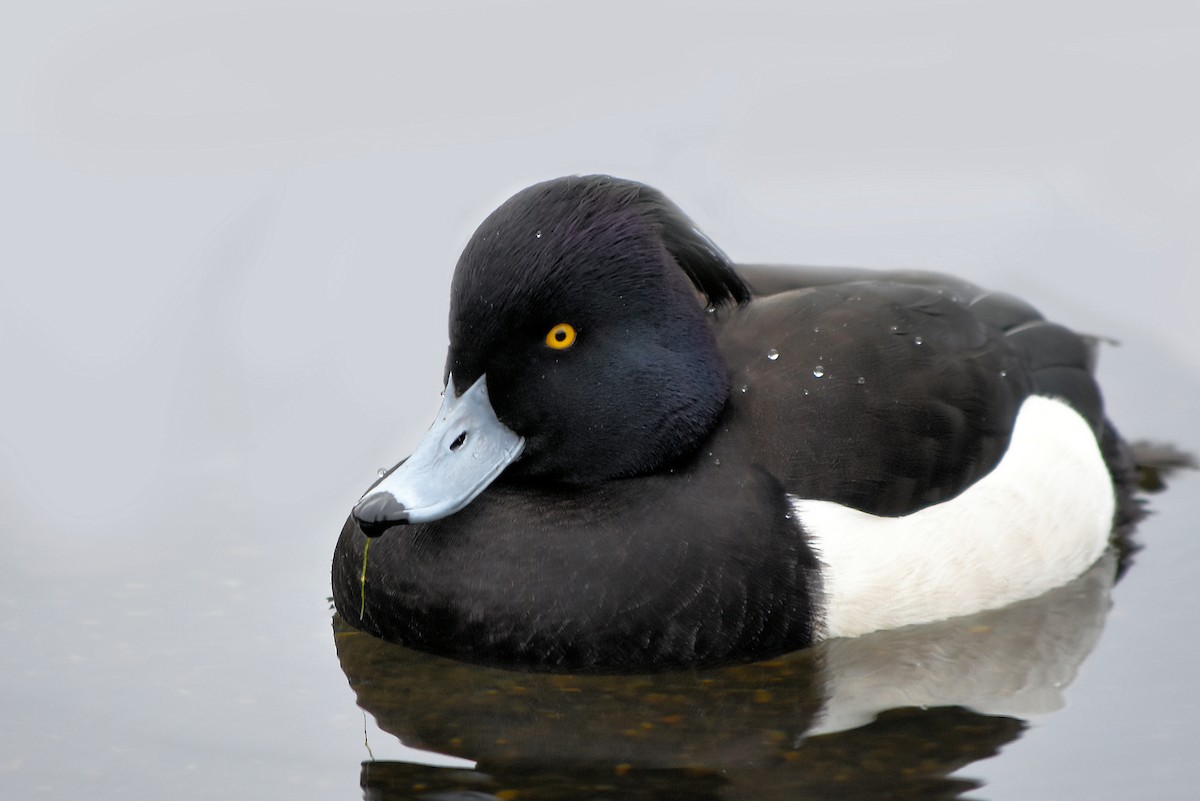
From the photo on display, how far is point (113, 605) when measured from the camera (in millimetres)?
6027

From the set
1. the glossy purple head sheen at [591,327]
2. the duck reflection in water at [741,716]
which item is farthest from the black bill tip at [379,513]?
the duck reflection in water at [741,716]

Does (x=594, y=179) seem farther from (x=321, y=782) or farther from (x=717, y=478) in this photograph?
(x=321, y=782)

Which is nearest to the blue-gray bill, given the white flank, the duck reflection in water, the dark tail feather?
the duck reflection in water

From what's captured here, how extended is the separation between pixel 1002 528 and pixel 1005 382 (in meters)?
0.51

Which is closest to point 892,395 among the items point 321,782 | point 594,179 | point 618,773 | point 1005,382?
point 1005,382

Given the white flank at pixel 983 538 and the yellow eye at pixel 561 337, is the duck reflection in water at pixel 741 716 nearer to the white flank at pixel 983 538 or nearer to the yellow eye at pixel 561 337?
the white flank at pixel 983 538

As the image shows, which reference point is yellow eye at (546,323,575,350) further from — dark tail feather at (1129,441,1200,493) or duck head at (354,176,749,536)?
dark tail feather at (1129,441,1200,493)

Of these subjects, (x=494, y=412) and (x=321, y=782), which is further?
(x=494, y=412)

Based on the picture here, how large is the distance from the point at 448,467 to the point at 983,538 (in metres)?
1.75

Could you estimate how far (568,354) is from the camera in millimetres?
5391

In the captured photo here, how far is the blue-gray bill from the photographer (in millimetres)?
5238

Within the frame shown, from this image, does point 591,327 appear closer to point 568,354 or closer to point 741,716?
point 568,354

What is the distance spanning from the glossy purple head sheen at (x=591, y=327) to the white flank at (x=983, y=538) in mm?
509

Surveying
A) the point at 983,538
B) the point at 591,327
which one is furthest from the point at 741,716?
the point at 591,327
